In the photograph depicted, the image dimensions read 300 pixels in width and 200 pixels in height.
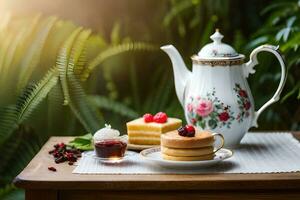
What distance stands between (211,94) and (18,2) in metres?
1.23

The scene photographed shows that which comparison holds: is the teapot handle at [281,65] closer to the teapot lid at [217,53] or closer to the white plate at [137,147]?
the teapot lid at [217,53]

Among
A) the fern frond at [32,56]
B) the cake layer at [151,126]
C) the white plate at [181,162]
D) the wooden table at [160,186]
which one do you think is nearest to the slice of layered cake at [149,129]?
the cake layer at [151,126]

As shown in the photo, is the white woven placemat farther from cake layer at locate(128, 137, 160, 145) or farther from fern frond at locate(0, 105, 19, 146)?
fern frond at locate(0, 105, 19, 146)

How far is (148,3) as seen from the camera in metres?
2.83

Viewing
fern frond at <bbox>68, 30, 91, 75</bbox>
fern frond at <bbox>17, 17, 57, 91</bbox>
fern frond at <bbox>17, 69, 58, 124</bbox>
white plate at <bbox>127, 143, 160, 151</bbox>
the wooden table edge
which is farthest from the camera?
fern frond at <bbox>17, 17, 57, 91</bbox>

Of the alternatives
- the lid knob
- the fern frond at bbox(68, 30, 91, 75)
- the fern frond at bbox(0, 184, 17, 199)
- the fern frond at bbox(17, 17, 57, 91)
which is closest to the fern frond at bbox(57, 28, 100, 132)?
the fern frond at bbox(68, 30, 91, 75)

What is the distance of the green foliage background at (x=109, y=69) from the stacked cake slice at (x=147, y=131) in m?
0.42

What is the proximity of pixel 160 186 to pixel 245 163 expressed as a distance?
213mm

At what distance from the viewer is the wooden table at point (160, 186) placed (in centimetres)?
127

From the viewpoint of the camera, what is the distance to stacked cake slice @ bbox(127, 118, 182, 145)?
59.6 inches

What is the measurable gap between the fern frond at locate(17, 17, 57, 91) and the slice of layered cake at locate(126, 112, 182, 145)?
2.37 feet

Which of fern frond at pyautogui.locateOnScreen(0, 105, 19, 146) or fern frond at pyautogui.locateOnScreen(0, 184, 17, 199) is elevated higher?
fern frond at pyautogui.locateOnScreen(0, 105, 19, 146)

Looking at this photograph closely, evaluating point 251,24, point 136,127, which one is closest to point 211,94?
point 136,127

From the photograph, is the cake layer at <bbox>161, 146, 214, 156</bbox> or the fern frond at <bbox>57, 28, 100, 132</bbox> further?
the fern frond at <bbox>57, 28, 100, 132</bbox>
